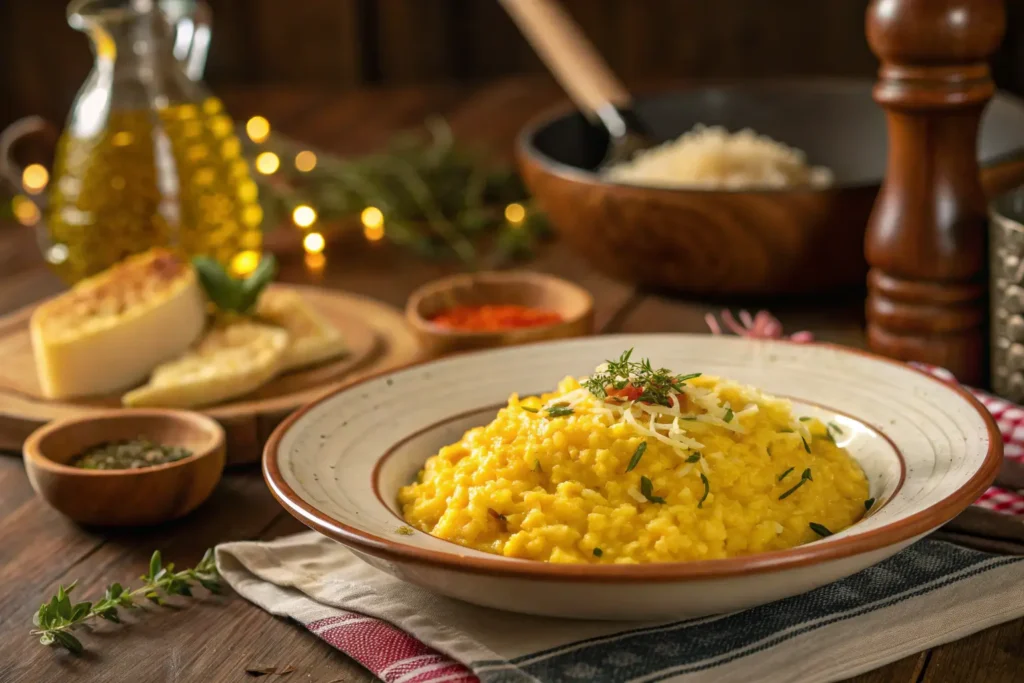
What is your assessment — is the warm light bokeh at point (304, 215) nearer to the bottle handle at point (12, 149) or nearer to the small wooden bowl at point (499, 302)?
the bottle handle at point (12, 149)

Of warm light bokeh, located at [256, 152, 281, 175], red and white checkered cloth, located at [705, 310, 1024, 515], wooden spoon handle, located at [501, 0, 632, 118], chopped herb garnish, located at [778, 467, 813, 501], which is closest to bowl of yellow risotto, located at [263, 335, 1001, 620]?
chopped herb garnish, located at [778, 467, 813, 501]

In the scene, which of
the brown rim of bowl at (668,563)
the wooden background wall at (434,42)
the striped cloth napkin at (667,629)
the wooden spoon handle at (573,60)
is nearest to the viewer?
the brown rim of bowl at (668,563)

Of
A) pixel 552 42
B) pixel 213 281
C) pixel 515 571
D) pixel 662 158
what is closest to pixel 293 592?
pixel 515 571

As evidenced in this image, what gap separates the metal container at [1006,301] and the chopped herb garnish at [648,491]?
801 millimetres

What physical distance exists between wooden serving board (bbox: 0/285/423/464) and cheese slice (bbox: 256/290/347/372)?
2 cm

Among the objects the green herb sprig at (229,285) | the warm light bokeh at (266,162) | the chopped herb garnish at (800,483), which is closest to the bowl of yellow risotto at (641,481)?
the chopped herb garnish at (800,483)

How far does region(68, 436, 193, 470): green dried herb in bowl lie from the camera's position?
1.69m

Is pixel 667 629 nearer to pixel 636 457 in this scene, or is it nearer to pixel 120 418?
pixel 636 457

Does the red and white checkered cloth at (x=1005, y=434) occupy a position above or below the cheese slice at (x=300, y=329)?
below

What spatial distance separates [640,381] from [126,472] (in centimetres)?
67

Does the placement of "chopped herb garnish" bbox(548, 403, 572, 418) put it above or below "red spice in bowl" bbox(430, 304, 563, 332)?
above

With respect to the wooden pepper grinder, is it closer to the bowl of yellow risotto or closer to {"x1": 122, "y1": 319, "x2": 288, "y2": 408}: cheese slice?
the bowl of yellow risotto

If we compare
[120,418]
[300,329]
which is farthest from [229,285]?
[120,418]

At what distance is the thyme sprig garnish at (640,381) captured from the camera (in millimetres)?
1425
